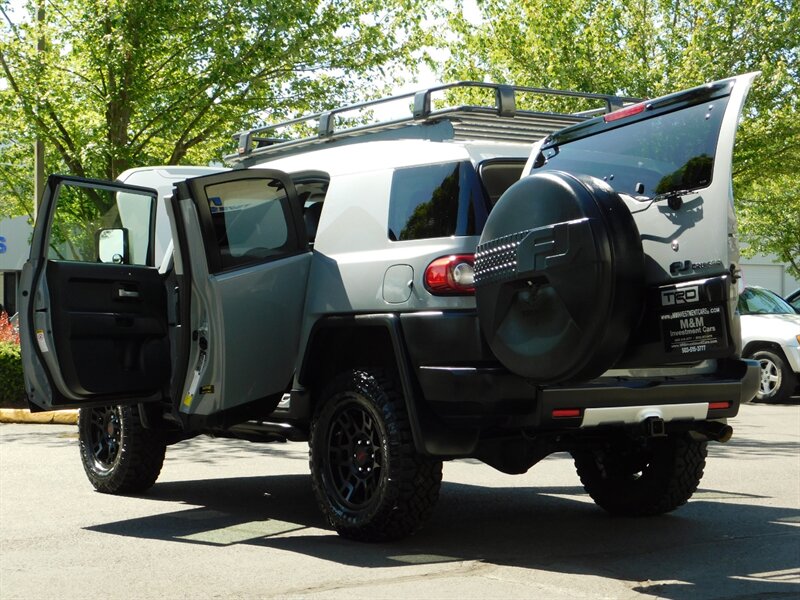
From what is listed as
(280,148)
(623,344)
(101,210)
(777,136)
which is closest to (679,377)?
(623,344)

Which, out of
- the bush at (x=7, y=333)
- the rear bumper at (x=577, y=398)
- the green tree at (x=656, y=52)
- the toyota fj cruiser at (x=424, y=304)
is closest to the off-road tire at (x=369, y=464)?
the toyota fj cruiser at (x=424, y=304)

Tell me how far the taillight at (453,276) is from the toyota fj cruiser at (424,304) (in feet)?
0.05

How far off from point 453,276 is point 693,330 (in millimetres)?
1289

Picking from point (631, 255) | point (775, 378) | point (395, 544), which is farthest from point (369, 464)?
point (775, 378)

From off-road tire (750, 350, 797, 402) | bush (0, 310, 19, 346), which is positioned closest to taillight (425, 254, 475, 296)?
bush (0, 310, 19, 346)

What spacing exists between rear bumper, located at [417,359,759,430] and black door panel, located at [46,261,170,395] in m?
2.26

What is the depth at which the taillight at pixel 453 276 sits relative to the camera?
5926mm

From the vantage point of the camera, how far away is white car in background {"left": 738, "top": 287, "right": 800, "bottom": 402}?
16.7 metres

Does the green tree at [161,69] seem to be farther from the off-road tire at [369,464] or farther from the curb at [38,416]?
the off-road tire at [369,464]

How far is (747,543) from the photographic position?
650 centimetres

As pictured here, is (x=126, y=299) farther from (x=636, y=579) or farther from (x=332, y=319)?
(x=636, y=579)

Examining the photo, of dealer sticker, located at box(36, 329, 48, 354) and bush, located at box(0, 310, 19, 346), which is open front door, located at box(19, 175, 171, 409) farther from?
bush, located at box(0, 310, 19, 346)

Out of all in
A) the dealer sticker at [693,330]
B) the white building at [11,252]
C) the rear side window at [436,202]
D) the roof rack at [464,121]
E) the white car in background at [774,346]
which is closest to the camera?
the dealer sticker at [693,330]

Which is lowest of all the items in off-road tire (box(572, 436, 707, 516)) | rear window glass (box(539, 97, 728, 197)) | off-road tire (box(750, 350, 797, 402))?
off-road tire (box(572, 436, 707, 516))
